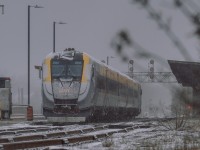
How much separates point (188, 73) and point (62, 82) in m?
23.4

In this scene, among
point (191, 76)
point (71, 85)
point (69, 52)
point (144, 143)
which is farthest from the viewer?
point (69, 52)

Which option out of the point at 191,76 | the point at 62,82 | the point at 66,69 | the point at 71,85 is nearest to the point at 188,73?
the point at 191,76

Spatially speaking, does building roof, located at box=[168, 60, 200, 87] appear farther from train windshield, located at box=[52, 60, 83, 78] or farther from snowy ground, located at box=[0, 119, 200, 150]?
train windshield, located at box=[52, 60, 83, 78]

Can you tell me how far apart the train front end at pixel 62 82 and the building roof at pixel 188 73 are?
2268 cm

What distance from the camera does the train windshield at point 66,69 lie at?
2659cm

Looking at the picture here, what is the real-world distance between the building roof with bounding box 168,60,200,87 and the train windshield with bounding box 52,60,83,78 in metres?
23.4

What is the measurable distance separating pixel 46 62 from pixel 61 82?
1398 mm

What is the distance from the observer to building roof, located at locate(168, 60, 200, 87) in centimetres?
289

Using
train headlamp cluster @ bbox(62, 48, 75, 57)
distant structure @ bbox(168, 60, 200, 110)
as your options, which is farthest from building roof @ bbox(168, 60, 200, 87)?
train headlamp cluster @ bbox(62, 48, 75, 57)

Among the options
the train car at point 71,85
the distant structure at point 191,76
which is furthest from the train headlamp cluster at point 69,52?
the distant structure at point 191,76

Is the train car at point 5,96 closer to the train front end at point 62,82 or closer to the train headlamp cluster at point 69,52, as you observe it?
the train headlamp cluster at point 69,52

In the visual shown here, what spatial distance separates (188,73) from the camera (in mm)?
3045

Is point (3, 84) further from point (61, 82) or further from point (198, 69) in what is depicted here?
point (198, 69)

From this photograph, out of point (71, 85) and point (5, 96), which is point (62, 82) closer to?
point (71, 85)
